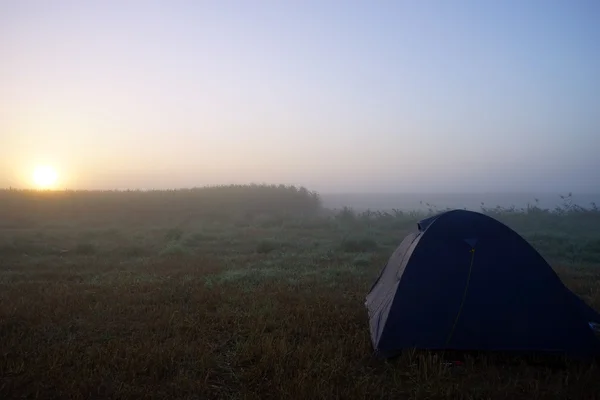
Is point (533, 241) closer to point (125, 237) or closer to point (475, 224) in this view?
point (475, 224)

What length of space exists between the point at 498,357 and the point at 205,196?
123 ft

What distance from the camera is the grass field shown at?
17.2ft

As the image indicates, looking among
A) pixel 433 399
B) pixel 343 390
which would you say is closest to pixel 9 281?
pixel 343 390

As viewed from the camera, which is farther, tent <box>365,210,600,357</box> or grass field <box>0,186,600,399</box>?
tent <box>365,210,600,357</box>

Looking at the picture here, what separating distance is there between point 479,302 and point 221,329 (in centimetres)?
433

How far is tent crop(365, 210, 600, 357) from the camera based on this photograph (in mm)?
6180

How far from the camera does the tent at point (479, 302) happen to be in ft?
20.3

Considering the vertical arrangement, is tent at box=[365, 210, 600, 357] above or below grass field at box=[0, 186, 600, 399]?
above

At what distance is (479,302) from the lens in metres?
6.36

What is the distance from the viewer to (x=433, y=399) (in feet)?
16.5

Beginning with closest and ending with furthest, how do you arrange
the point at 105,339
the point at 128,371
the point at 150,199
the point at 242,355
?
1. the point at 128,371
2. the point at 242,355
3. the point at 105,339
4. the point at 150,199

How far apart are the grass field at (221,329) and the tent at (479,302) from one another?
306 mm

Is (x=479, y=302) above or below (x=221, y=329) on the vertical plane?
above

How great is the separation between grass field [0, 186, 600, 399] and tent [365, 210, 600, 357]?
306mm
